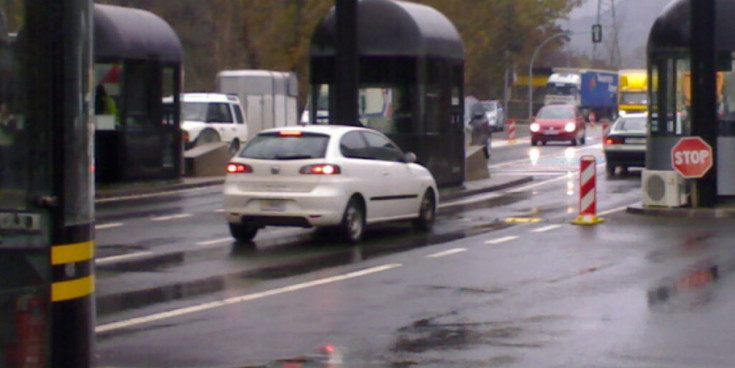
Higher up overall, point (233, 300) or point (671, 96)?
point (671, 96)

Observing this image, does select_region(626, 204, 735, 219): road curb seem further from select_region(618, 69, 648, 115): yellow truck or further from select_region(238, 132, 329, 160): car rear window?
select_region(618, 69, 648, 115): yellow truck

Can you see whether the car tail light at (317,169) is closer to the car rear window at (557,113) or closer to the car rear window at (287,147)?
the car rear window at (287,147)

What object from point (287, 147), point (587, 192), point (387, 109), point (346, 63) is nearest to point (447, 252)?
point (287, 147)

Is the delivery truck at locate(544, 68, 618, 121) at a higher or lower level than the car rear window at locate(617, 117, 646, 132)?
higher

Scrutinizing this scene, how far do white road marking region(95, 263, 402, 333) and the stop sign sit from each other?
7738 millimetres

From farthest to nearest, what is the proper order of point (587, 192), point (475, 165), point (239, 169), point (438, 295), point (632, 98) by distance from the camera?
point (632, 98) < point (475, 165) < point (587, 192) < point (239, 169) < point (438, 295)

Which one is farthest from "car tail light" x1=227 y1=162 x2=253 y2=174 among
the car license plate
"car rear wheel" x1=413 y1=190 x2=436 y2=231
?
"car rear wheel" x1=413 y1=190 x2=436 y2=231

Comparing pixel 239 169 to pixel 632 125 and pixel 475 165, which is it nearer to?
pixel 475 165

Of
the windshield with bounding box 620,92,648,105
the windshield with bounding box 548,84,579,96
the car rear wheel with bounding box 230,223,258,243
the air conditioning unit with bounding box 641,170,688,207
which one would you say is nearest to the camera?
the car rear wheel with bounding box 230,223,258,243

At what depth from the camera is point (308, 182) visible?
16906 mm

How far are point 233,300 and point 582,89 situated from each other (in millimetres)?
75510

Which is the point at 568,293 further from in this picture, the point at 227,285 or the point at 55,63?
the point at 55,63

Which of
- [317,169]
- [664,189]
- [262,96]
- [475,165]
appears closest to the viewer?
[317,169]

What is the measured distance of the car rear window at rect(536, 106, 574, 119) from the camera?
5054 cm
